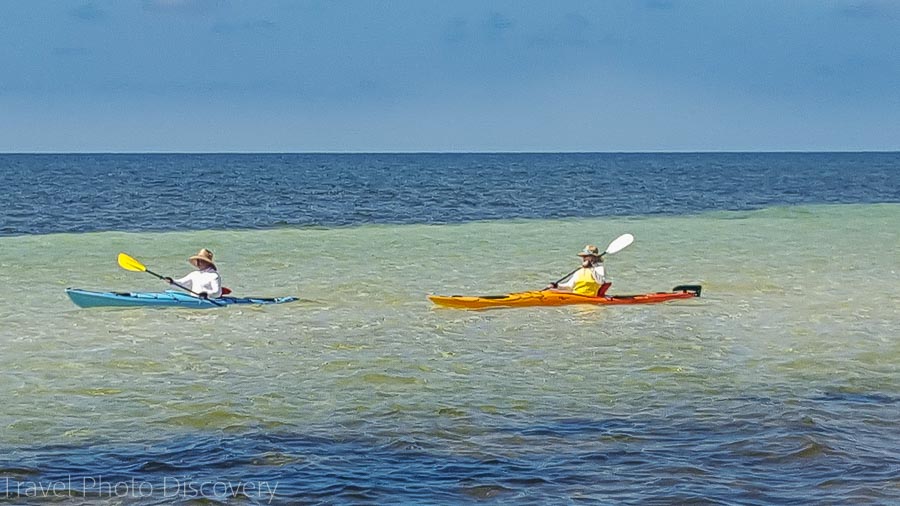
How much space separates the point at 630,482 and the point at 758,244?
27784 mm

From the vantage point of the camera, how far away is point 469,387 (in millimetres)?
14852

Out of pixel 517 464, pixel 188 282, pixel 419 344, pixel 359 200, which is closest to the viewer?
pixel 517 464

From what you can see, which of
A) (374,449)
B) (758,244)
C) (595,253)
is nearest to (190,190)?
(758,244)

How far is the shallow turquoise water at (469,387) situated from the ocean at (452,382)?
45mm

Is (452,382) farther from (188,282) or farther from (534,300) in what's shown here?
(188,282)

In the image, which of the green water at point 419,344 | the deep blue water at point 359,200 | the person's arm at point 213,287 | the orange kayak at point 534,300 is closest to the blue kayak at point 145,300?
the person's arm at point 213,287

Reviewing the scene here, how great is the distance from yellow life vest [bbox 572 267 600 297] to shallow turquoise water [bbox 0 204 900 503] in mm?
512

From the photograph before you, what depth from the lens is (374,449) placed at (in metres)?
11.8

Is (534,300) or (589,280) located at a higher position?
(589,280)

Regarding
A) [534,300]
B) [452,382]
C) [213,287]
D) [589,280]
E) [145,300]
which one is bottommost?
[452,382]

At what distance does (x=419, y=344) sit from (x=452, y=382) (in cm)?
304

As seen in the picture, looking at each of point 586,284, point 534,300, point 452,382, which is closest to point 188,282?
point 534,300

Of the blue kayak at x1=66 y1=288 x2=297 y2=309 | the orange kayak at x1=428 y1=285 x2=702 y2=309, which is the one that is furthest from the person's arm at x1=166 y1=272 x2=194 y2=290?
the orange kayak at x1=428 y1=285 x2=702 y2=309

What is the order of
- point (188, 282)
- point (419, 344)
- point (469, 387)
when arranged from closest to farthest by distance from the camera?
1. point (469, 387)
2. point (419, 344)
3. point (188, 282)
